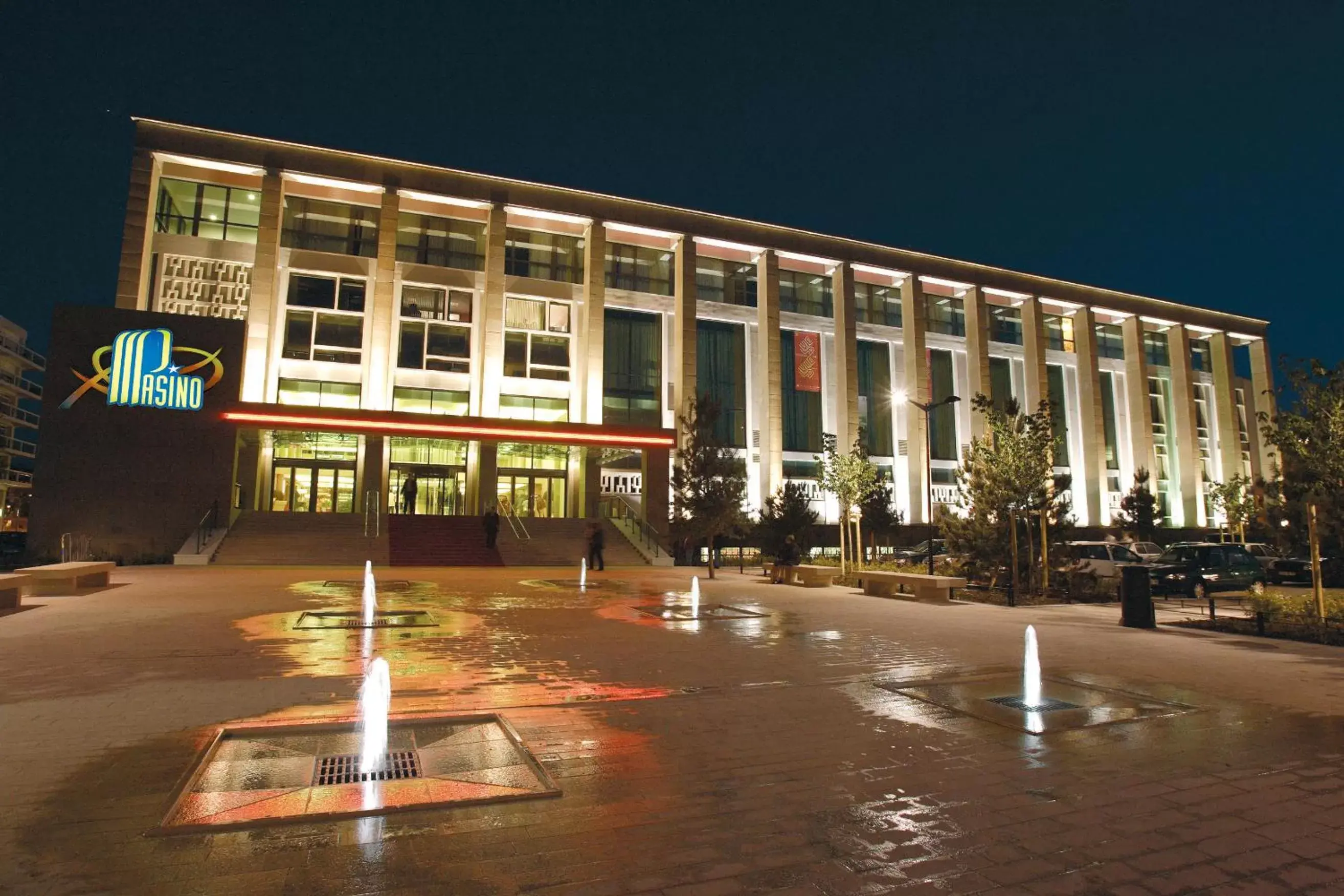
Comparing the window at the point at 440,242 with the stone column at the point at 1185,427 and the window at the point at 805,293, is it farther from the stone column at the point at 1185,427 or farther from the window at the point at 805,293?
the stone column at the point at 1185,427

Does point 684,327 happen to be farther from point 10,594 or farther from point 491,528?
point 10,594

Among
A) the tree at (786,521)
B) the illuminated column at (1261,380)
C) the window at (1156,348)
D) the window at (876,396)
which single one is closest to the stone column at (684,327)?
the tree at (786,521)

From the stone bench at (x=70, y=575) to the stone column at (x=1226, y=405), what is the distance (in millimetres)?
71925

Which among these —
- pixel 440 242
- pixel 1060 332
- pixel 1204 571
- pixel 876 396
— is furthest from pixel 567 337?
pixel 1060 332

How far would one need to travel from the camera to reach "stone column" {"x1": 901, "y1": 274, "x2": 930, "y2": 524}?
4947cm

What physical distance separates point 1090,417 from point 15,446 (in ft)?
313

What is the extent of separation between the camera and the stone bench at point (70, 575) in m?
15.9

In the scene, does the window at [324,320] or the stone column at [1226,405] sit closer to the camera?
the window at [324,320]

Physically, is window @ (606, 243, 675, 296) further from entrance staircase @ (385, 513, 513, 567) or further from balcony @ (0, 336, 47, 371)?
balcony @ (0, 336, 47, 371)

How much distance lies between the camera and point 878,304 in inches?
2138

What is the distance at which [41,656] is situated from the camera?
894 centimetres

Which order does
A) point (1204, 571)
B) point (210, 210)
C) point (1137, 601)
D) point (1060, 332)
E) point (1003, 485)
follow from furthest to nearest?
point (1060, 332), point (210, 210), point (1204, 571), point (1003, 485), point (1137, 601)

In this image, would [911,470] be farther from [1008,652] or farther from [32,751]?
[32,751]

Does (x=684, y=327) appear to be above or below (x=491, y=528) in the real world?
above
